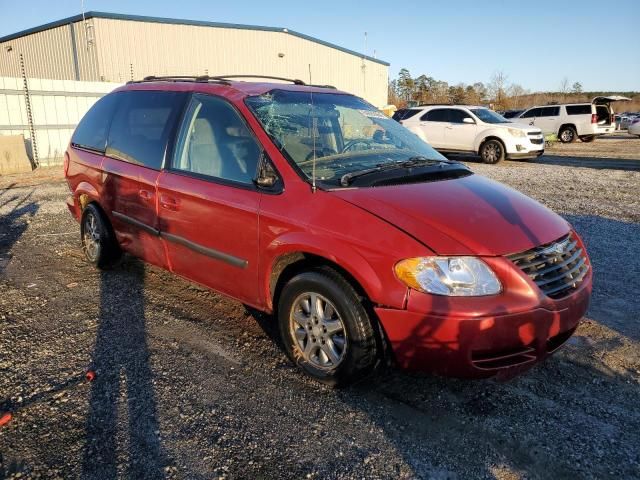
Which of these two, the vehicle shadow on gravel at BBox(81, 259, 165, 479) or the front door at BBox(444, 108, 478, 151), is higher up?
the front door at BBox(444, 108, 478, 151)

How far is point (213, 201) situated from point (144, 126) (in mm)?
1406

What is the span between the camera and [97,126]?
202 inches

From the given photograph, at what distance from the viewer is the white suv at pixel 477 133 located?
14969 millimetres

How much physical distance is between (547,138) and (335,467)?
2199 cm

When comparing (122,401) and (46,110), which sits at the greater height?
(46,110)

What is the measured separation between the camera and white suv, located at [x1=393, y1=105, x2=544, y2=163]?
15.0 metres

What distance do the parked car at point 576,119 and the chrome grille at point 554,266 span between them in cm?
2253

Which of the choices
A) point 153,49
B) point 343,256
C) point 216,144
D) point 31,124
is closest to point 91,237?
point 216,144

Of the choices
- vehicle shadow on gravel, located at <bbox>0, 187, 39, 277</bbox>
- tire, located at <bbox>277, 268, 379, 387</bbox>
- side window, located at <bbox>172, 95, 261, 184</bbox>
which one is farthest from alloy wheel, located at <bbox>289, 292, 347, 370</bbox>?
vehicle shadow on gravel, located at <bbox>0, 187, 39, 277</bbox>

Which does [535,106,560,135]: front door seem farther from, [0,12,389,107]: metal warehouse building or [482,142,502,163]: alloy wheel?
[0,12,389,107]: metal warehouse building

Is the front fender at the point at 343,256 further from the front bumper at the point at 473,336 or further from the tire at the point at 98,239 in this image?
the tire at the point at 98,239

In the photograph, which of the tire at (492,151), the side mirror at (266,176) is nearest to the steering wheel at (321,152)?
the side mirror at (266,176)

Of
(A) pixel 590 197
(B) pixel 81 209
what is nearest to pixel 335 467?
(B) pixel 81 209

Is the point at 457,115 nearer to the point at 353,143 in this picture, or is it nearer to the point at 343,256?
the point at 353,143
